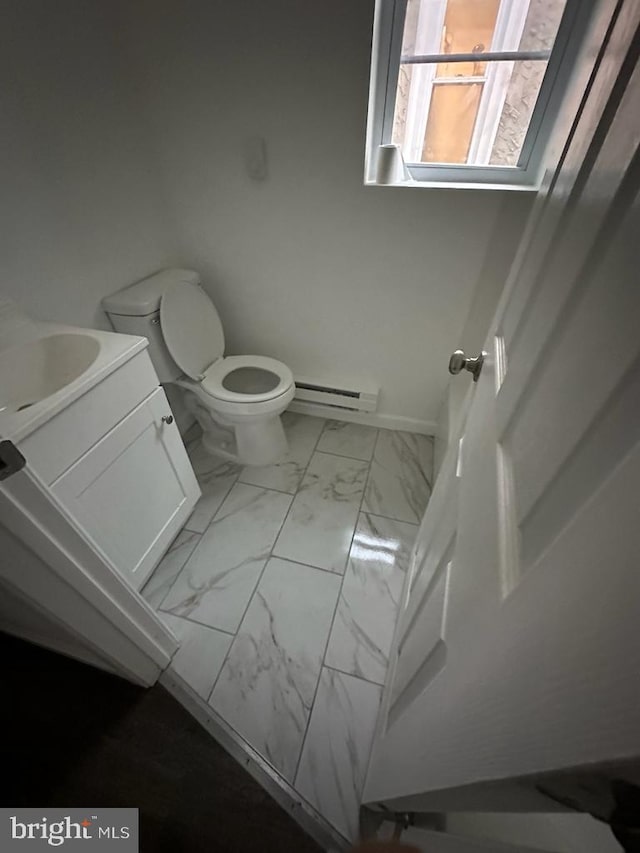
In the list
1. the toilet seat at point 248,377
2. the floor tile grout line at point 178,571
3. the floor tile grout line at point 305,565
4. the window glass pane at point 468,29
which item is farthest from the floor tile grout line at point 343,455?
the window glass pane at point 468,29

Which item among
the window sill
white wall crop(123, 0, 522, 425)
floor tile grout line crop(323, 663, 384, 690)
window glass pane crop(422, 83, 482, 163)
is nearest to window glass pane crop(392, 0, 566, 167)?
window glass pane crop(422, 83, 482, 163)

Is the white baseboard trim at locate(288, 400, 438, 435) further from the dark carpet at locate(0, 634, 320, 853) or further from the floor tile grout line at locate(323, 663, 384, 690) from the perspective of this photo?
the dark carpet at locate(0, 634, 320, 853)

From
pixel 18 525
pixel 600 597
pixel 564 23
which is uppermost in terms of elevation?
pixel 564 23

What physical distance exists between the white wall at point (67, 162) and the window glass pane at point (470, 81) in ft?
3.30

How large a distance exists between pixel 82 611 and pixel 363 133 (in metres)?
1.62

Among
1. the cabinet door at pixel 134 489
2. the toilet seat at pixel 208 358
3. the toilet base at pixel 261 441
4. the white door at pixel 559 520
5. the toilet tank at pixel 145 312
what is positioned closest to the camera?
the white door at pixel 559 520

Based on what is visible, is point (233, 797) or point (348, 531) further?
point (348, 531)

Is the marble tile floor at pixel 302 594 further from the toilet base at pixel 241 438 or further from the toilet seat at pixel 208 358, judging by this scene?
the toilet seat at pixel 208 358

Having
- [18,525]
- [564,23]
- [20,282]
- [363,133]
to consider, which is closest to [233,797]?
[18,525]

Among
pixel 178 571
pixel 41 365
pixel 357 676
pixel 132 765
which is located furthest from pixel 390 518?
pixel 41 365

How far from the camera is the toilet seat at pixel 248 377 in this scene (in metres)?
1.56

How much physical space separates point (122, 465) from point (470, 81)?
1.71 metres

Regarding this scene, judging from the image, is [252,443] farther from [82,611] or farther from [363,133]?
[363,133]

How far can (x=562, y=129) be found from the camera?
1.94ft
